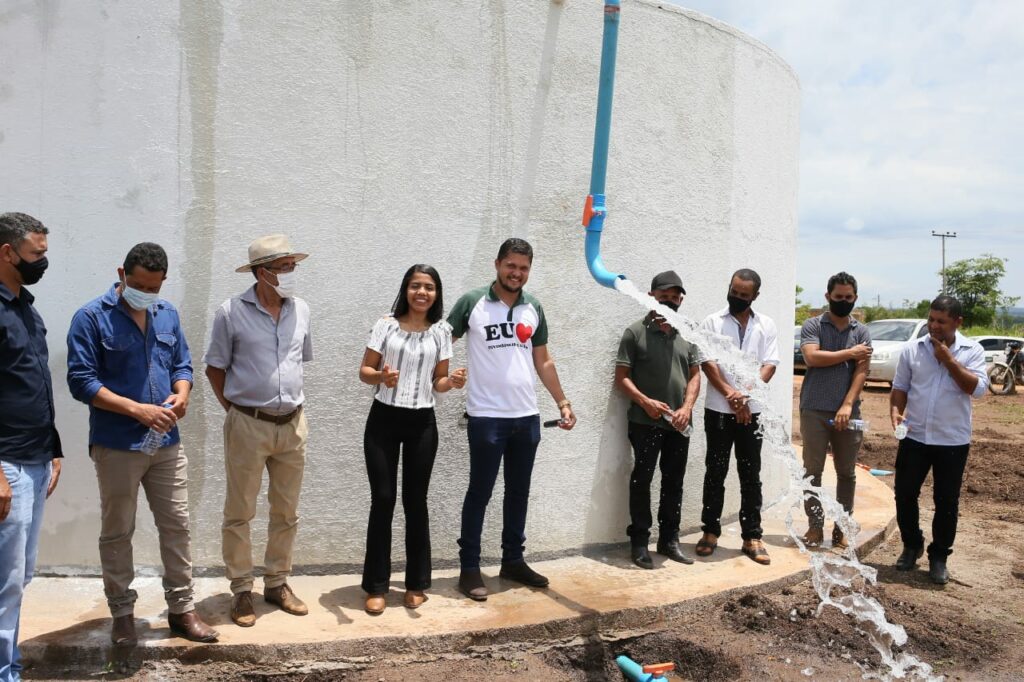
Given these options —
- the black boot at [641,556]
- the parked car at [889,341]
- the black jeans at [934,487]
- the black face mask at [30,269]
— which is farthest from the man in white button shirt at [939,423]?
the parked car at [889,341]

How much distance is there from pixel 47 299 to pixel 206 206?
0.95 meters

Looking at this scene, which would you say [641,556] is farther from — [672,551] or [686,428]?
[686,428]

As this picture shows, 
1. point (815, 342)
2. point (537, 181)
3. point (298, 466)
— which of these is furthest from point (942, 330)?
point (298, 466)

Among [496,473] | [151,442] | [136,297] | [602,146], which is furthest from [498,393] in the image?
[136,297]

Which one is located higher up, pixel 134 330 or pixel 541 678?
pixel 134 330

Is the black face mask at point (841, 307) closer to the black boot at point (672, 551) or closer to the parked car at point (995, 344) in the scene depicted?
the black boot at point (672, 551)

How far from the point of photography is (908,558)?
17.4 feet

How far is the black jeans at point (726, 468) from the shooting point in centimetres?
519

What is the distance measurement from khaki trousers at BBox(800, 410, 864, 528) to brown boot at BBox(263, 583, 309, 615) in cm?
334

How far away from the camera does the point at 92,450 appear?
Answer: 357cm

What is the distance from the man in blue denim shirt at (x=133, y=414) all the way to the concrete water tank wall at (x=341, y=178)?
0.68m

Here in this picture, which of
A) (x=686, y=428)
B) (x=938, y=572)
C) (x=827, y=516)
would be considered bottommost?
(x=938, y=572)

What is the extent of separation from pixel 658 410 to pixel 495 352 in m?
1.16

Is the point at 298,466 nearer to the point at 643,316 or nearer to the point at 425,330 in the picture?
the point at 425,330
